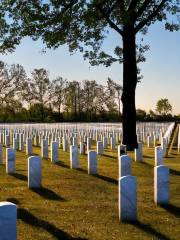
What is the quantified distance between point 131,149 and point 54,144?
7.48 metres

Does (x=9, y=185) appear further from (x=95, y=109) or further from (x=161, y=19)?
(x=95, y=109)

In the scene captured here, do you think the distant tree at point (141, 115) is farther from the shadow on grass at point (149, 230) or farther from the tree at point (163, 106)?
the shadow on grass at point (149, 230)

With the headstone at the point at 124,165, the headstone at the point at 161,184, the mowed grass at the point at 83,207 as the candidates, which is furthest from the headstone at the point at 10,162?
the headstone at the point at 161,184

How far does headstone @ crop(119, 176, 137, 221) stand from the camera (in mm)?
8170

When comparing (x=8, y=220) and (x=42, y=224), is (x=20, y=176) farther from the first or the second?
(x=8, y=220)

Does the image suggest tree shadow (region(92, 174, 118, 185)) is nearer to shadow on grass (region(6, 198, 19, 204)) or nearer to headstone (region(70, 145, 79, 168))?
headstone (region(70, 145, 79, 168))

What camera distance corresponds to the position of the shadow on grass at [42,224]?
739 centimetres

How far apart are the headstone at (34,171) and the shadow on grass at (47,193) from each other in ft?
0.62

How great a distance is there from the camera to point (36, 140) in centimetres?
3005

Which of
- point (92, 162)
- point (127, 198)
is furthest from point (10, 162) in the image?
point (127, 198)

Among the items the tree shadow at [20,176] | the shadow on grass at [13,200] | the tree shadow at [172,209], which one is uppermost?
the tree shadow at [20,176]

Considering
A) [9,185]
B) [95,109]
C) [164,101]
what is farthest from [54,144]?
[164,101]

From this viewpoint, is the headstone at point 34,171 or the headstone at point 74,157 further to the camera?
the headstone at point 74,157

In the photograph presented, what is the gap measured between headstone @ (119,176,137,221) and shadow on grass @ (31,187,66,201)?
7.22 ft
